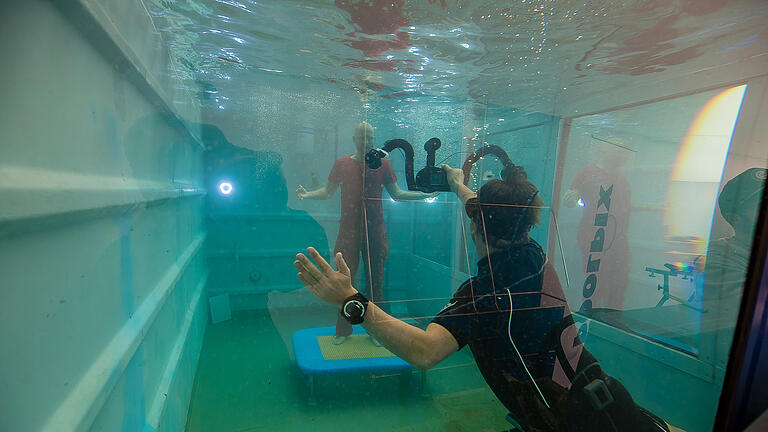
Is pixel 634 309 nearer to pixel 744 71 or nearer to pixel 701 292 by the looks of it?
pixel 701 292

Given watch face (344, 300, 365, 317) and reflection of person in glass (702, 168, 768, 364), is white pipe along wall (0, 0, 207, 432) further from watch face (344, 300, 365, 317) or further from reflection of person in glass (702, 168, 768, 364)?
reflection of person in glass (702, 168, 768, 364)

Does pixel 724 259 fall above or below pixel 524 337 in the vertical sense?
above

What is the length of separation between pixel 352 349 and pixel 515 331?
179 cm

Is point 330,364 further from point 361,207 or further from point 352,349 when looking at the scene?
point 361,207

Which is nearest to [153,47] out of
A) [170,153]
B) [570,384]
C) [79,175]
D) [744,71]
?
[170,153]

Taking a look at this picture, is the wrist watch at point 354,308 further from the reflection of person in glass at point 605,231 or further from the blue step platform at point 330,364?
the reflection of person in glass at point 605,231

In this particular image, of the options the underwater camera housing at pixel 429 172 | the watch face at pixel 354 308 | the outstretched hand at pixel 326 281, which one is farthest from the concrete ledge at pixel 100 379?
the underwater camera housing at pixel 429 172

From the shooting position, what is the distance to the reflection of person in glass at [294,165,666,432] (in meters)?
1.09

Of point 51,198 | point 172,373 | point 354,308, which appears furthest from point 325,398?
point 51,198

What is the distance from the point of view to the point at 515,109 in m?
3.75

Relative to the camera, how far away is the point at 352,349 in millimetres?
2648

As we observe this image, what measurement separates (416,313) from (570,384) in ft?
5.88

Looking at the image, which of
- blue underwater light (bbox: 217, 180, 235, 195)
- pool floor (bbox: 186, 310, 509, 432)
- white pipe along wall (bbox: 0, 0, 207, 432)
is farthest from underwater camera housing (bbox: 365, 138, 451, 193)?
blue underwater light (bbox: 217, 180, 235, 195)

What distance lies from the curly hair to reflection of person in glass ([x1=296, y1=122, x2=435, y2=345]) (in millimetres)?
1285
